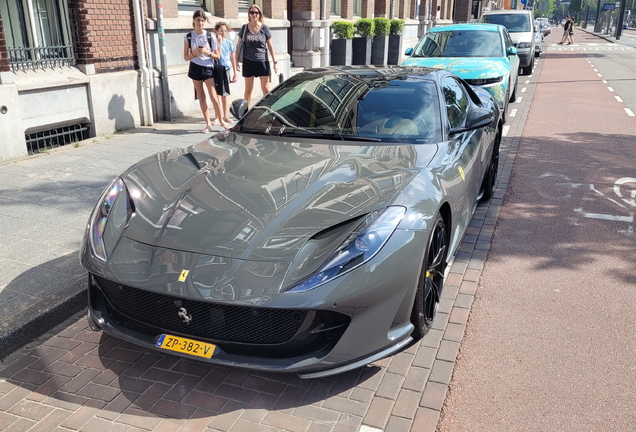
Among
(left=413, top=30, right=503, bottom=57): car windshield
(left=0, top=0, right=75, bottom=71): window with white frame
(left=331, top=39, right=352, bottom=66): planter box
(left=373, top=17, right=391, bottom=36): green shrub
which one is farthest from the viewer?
(left=373, top=17, right=391, bottom=36): green shrub

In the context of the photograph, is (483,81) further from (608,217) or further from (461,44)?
(608,217)

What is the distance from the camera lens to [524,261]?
4.88 metres

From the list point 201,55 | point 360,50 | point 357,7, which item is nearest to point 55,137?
point 201,55

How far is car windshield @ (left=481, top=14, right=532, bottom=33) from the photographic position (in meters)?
19.8

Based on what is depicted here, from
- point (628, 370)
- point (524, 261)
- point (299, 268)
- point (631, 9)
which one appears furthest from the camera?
point (631, 9)

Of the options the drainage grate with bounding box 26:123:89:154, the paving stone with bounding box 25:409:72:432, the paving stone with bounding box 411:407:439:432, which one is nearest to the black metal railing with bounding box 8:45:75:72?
the drainage grate with bounding box 26:123:89:154

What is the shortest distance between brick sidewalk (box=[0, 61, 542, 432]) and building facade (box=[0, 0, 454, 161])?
4945 mm

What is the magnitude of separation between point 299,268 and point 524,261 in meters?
2.68

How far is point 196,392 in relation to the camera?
3.16 meters

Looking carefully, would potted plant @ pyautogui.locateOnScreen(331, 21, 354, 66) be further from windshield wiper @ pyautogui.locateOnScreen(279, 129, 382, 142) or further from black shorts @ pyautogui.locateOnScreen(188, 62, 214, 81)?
windshield wiper @ pyautogui.locateOnScreen(279, 129, 382, 142)

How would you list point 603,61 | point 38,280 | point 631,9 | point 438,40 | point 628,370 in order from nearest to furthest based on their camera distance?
point 628,370, point 38,280, point 438,40, point 603,61, point 631,9

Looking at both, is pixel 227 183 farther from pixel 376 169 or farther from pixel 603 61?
pixel 603 61

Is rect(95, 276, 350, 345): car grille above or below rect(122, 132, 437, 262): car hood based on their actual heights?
below

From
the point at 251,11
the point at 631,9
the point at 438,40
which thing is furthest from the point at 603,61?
the point at 631,9
